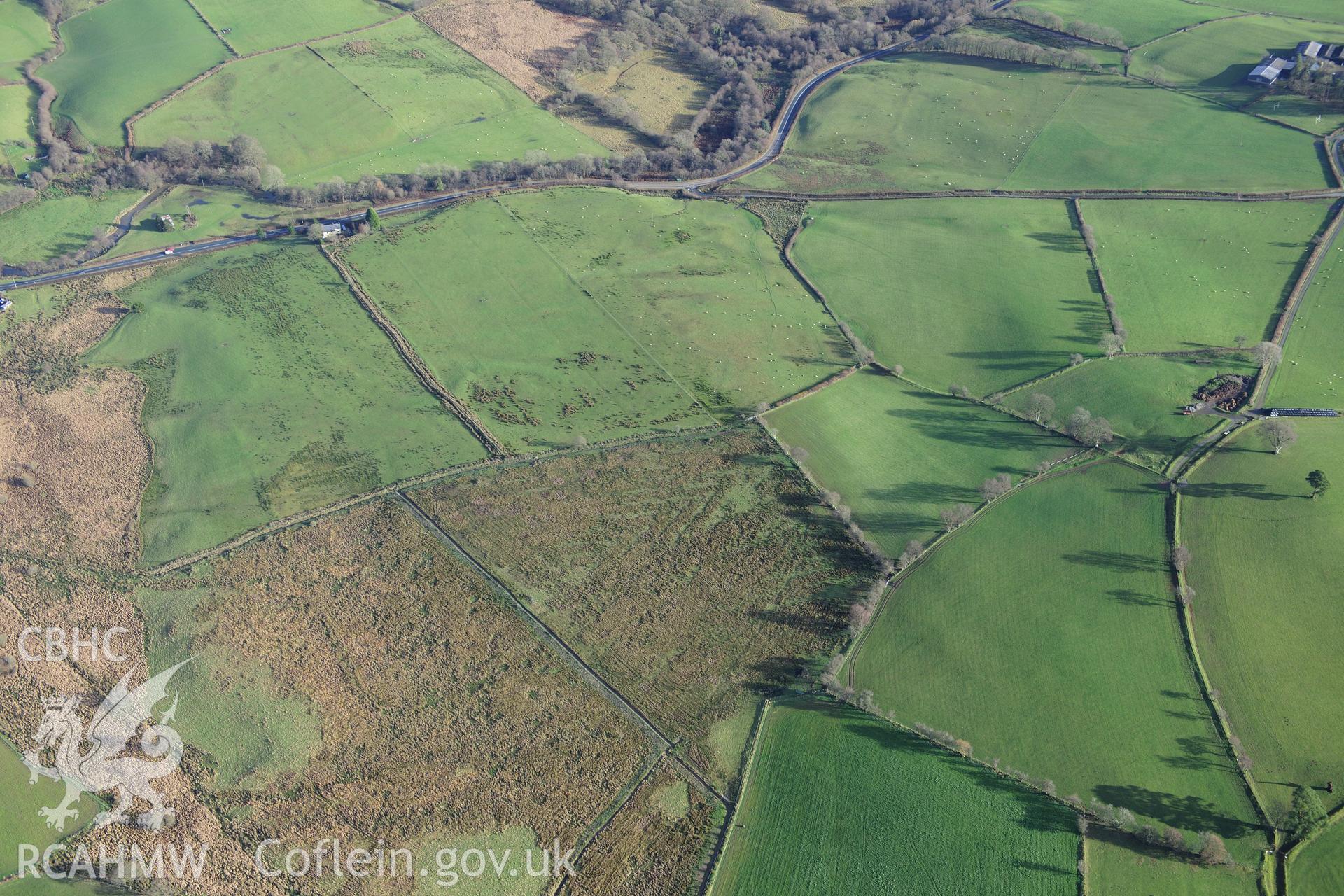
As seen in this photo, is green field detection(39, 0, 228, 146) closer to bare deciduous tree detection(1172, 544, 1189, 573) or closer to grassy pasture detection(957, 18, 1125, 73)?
grassy pasture detection(957, 18, 1125, 73)

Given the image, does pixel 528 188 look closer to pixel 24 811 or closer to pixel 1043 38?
pixel 24 811

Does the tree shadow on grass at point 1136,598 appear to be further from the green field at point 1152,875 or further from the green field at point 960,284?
the green field at point 960,284

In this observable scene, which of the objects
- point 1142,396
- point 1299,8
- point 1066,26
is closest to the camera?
point 1142,396

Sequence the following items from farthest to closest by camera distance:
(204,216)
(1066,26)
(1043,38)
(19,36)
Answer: (1066,26) → (1043,38) → (19,36) → (204,216)

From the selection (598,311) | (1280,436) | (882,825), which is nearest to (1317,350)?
(1280,436)

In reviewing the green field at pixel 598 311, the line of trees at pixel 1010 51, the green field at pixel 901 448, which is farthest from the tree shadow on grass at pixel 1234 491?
the line of trees at pixel 1010 51

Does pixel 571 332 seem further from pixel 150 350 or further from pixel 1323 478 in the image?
pixel 1323 478

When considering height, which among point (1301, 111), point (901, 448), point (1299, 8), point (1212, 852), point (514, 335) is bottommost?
point (514, 335)
